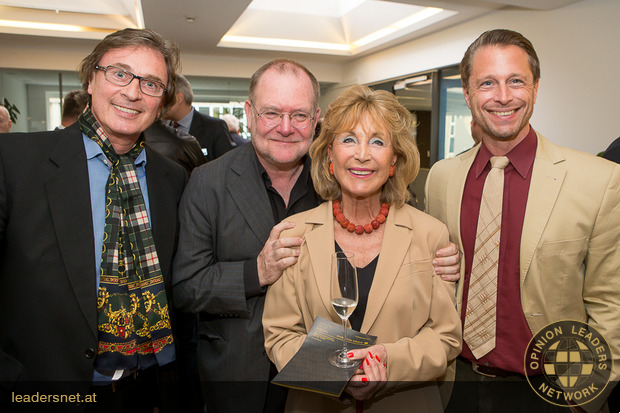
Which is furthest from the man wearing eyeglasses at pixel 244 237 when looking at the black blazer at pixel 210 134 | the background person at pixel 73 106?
the black blazer at pixel 210 134

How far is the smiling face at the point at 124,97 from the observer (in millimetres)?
1776

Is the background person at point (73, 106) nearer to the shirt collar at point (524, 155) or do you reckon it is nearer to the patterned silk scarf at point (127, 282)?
the patterned silk scarf at point (127, 282)

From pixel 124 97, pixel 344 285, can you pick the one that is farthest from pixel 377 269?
pixel 124 97

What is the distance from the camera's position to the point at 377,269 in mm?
1663

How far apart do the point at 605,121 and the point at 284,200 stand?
4660 millimetres

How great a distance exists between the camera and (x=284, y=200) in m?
2.09

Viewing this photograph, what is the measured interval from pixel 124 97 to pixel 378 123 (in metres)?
1.05

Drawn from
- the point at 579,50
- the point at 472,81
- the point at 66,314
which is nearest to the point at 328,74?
the point at 579,50

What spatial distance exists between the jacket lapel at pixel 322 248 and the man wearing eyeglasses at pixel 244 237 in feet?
0.27

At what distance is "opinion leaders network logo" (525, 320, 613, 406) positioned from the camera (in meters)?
1.71

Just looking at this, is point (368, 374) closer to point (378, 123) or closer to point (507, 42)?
point (378, 123)

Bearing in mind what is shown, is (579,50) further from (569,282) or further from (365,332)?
(365,332)

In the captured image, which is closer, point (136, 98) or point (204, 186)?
point (136, 98)

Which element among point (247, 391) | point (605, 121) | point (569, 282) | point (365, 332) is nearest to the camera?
point (365, 332)
